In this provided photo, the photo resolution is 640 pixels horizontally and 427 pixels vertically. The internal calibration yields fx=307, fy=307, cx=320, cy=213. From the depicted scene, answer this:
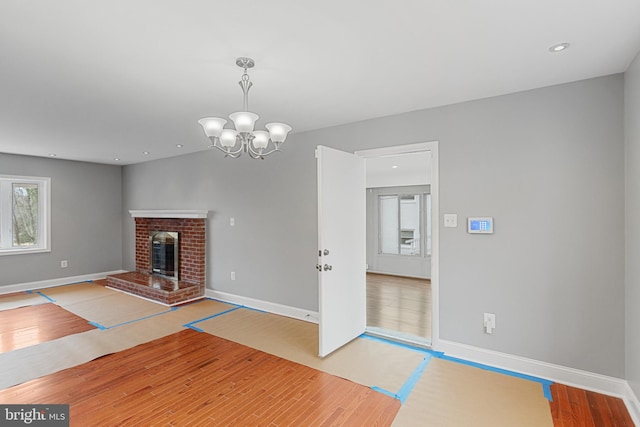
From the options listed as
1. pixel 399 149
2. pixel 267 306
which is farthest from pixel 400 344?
pixel 399 149

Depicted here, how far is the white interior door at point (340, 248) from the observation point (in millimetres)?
3006

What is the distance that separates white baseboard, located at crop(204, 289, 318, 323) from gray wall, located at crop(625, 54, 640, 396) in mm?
2907

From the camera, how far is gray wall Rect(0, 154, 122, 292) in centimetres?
562

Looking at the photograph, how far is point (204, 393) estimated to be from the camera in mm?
2445

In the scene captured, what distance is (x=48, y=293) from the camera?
5.42 meters

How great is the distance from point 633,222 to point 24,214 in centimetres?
Result: 859

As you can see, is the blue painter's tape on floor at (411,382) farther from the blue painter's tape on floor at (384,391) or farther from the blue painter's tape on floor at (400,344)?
the blue painter's tape on floor at (400,344)

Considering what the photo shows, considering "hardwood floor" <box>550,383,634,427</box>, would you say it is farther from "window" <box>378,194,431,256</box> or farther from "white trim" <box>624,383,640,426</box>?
"window" <box>378,194,431,256</box>

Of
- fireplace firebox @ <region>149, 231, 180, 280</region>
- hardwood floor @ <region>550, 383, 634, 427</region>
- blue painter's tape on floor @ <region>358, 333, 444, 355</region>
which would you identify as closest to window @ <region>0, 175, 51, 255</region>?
fireplace firebox @ <region>149, 231, 180, 280</region>

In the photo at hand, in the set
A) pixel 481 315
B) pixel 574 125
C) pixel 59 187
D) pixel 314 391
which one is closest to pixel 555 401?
pixel 481 315

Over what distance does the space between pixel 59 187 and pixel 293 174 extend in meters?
5.16

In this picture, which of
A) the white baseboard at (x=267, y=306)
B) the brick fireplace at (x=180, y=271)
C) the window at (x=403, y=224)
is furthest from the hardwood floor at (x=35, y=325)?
the window at (x=403, y=224)

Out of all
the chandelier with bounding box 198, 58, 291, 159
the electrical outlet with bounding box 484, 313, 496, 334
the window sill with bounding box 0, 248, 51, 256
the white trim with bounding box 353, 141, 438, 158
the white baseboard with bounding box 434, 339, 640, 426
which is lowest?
the white baseboard with bounding box 434, 339, 640, 426

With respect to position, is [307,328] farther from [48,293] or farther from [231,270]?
[48,293]
